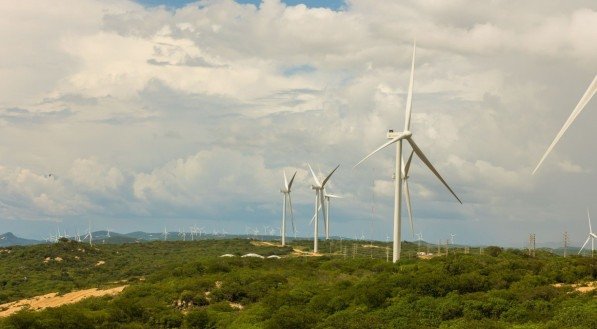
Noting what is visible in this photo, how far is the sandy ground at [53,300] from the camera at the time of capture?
82694 mm

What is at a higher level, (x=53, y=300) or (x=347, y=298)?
(x=347, y=298)

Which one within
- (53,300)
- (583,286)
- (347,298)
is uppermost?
(583,286)

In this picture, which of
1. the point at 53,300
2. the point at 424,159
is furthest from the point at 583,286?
the point at 53,300

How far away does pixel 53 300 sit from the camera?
286ft

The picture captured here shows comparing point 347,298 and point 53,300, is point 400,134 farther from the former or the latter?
point 53,300

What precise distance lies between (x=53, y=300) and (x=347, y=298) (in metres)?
39.6

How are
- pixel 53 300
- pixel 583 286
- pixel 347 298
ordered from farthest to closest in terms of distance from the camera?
1. pixel 53 300
2. pixel 347 298
3. pixel 583 286

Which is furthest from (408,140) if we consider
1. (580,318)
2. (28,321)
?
(28,321)

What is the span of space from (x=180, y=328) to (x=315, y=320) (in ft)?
41.1

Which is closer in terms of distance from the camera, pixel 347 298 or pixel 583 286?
pixel 583 286

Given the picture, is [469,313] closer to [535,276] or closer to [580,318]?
[580,318]

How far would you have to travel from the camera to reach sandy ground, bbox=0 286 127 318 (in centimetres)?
8269

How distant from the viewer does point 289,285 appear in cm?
7800

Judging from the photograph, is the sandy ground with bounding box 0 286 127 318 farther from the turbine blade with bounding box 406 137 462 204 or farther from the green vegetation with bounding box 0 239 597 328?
the turbine blade with bounding box 406 137 462 204
